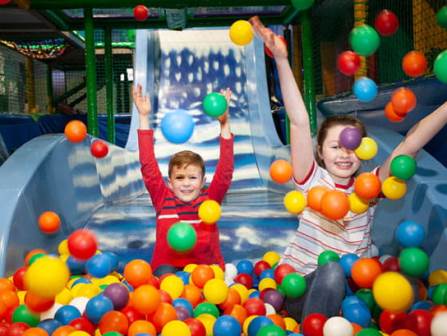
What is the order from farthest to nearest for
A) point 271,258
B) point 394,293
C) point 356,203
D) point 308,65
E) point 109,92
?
point 109,92, point 308,65, point 271,258, point 356,203, point 394,293

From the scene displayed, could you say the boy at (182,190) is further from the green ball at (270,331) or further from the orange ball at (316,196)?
the green ball at (270,331)

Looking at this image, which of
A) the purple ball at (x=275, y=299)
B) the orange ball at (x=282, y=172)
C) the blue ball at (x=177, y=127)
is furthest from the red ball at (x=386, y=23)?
the purple ball at (x=275, y=299)

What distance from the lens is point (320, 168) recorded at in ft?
5.50

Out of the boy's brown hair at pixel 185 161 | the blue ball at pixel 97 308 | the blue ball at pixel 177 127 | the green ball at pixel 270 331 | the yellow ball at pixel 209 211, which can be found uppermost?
the blue ball at pixel 177 127

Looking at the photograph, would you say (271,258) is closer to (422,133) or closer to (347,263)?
(347,263)

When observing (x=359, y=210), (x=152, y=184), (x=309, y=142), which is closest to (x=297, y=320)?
(x=359, y=210)

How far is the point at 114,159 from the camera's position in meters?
3.20

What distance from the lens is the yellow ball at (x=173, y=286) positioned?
1653mm

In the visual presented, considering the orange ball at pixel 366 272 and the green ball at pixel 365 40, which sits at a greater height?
the green ball at pixel 365 40

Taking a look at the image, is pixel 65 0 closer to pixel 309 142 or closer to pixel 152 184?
pixel 152 184

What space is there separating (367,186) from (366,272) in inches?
9.7

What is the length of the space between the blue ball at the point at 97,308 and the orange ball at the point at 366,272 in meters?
0.65

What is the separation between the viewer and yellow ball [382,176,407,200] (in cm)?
154

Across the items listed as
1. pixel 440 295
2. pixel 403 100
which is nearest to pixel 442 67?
pixel 403 100
